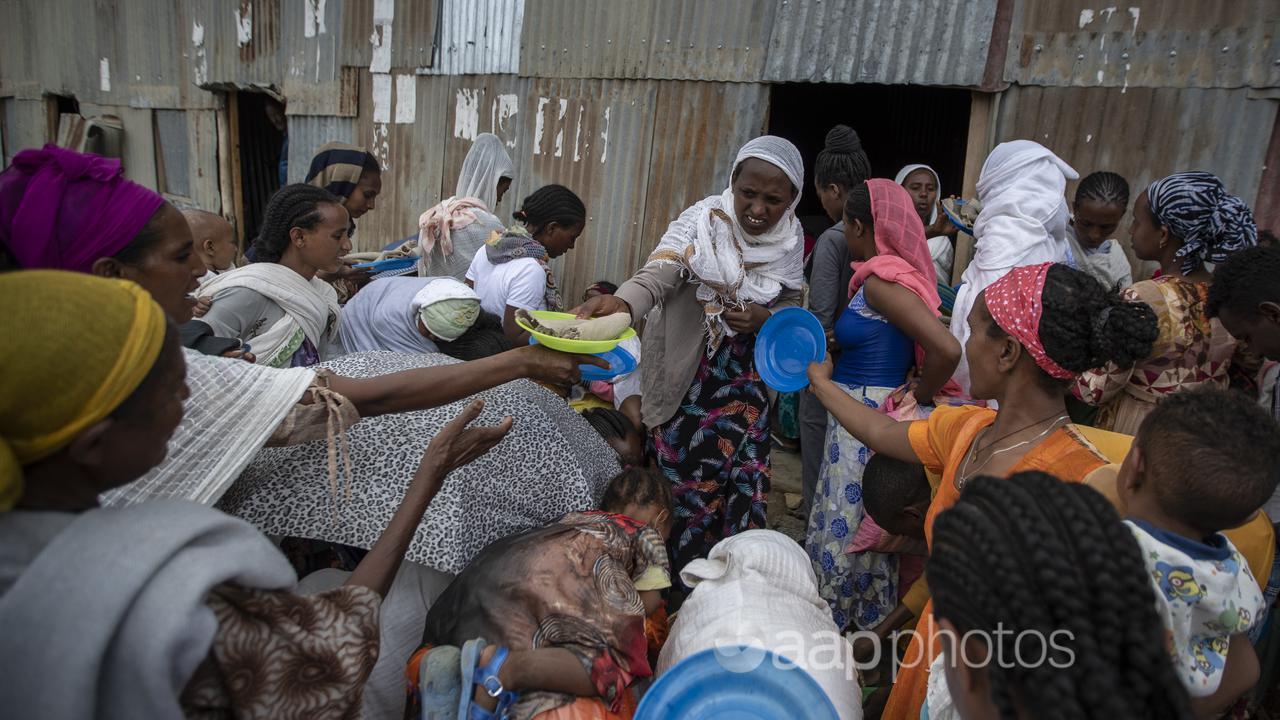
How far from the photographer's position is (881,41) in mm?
4941

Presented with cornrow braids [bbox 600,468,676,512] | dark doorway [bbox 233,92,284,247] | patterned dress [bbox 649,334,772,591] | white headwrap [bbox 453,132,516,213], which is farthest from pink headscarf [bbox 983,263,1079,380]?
dark doorway [bbox 233,92,284,247]

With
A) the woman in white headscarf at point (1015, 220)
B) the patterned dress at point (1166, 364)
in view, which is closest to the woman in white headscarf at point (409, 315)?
the woman in white headscarf at point (1015, 220)

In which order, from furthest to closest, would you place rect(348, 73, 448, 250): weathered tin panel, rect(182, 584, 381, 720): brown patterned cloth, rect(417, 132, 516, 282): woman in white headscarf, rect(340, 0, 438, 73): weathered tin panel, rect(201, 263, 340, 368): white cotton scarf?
rect(348, 73, 448, 250): weathered tin panel → rect(340, 0, 438, 73): weathered tin panel → rect(417, 132, 516, 282): woman in white headscarf → rect(201, 263, 340, 368): white cotton scarf → rect(182, 584, 381, 720): brown patterned cloth

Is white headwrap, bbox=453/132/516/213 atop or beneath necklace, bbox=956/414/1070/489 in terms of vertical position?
atop

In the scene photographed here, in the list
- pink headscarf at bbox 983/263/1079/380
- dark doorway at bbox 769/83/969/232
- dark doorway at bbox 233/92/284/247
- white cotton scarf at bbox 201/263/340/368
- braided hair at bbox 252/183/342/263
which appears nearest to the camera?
pink headscarf at bbox 983/263/1079/380

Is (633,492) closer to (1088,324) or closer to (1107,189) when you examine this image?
(1088,324)

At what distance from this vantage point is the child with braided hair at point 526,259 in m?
3.92

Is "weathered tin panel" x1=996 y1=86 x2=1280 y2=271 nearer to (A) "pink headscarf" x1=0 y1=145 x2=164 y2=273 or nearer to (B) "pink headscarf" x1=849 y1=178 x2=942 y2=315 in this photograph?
(B) "pink headscarf" x1=849 y1=178 x2=942 y2=315

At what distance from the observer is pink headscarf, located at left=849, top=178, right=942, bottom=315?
9.96ft

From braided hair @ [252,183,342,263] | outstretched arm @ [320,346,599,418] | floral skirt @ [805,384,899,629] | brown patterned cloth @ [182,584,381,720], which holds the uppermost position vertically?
braided hair @ [252,183,342,263]

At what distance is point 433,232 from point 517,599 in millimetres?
3329

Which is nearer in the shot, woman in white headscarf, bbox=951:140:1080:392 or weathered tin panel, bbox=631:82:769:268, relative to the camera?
woman in white headscarf, bbox=951:140:1080:392

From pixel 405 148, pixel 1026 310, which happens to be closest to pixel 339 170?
pixel 405 148

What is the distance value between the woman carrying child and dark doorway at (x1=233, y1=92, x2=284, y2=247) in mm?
9620
